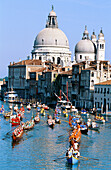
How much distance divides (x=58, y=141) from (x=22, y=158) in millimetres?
10978

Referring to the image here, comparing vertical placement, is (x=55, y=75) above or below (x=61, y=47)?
below

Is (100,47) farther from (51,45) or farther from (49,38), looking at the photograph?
(49,38)

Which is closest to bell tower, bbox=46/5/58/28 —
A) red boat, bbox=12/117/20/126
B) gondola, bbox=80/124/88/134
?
red boat, bbox=12/117/20/126

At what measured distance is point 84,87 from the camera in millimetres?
115312

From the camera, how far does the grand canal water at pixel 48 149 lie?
174 ft

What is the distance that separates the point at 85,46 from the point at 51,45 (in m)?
14.8

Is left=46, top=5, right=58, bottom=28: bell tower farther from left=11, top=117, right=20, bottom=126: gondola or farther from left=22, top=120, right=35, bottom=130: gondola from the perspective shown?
left=22, top=120, right=35, bottom=130: gondola

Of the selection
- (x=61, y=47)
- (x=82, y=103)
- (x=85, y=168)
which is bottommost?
(x=85, y=168)

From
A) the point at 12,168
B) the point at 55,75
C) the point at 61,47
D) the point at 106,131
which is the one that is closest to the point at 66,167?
the point at 12,168

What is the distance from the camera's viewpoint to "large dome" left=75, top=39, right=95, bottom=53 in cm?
17638

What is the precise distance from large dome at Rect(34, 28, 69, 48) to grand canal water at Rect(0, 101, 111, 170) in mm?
107566

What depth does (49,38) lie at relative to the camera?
18438 centimetres

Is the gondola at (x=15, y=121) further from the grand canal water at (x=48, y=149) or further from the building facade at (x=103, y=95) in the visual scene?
the building facade at (x=103, y=95)

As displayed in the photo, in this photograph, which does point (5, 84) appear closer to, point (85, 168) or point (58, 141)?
point (58, 141)
